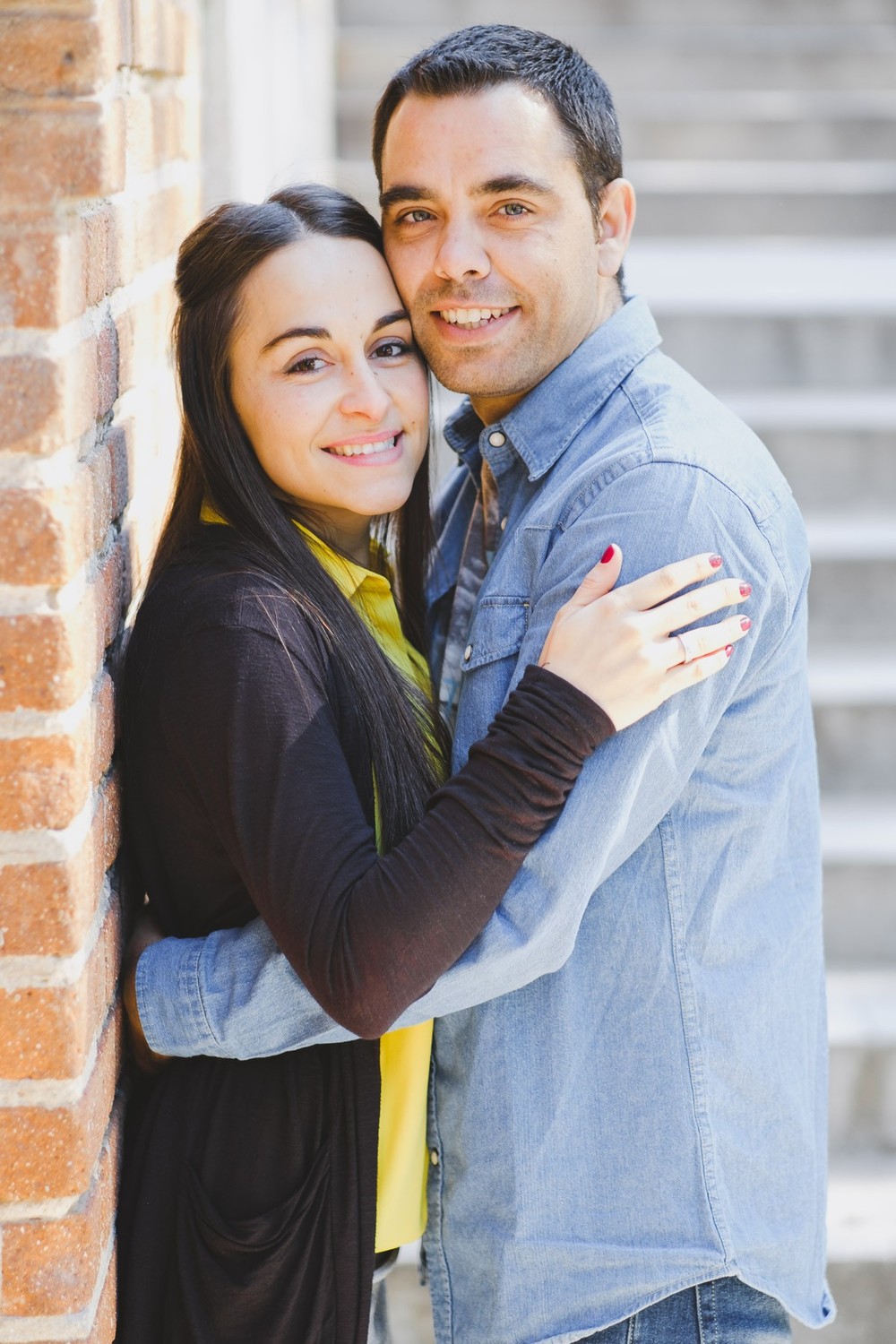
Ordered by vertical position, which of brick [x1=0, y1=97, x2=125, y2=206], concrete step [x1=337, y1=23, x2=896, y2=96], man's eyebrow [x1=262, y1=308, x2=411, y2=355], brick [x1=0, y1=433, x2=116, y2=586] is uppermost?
concrete step [x1=337, y1=23, x2=896, y2=96]

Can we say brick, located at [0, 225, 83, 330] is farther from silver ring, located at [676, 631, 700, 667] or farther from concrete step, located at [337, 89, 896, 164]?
concrete step, located at [337, 89, 896, 164]

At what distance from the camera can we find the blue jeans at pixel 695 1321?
4.78ft

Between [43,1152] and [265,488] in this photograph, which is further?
[265,488]

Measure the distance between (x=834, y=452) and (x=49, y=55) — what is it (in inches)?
103

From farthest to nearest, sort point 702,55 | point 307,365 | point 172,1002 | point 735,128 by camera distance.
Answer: point 702,55 → point 735,128 → point 307,365 → point 172,1002

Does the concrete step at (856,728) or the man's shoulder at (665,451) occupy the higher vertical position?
the man's shoulder at (665,451)

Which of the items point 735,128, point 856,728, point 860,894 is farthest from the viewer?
point 735,128

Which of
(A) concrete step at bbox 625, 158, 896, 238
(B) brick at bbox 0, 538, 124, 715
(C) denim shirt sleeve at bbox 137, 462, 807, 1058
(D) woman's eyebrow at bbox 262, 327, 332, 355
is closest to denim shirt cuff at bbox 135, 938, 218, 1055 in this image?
(C) denim shirt sleeve at bbox 137, 462, 807, 1058

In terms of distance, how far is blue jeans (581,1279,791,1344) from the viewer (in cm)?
146

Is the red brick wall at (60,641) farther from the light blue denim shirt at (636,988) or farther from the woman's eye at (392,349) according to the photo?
the woman's eye at (392,349)

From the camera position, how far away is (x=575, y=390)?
1.61 meters

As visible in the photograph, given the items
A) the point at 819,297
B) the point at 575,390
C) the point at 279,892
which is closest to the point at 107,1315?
the point at 279,892

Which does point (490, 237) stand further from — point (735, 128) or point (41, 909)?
point (735, 128)

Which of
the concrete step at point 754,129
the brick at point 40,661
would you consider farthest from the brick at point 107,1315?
the concrete step at point 754,129
